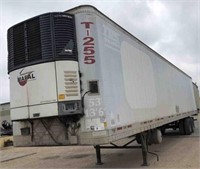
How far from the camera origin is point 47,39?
6488 millimetres

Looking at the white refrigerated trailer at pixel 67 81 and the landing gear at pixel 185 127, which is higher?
the white refrigerated trailer at pixel 67 81

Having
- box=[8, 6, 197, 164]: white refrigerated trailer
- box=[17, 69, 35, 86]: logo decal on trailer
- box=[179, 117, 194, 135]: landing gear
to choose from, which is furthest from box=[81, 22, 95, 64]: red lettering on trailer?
box=[179, 117, 194, 135]: landing gear

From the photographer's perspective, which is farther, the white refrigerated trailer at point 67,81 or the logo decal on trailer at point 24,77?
the logo decal on trailer at point 24,77

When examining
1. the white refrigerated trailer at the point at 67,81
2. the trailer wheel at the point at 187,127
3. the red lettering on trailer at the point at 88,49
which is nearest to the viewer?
the white refrigerated trailer at the point at 67,81

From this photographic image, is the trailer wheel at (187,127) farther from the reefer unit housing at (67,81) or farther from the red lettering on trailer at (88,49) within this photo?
the red lettering on trailer at (88,49)

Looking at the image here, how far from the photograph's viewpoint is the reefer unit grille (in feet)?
21.2

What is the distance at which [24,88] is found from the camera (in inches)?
268

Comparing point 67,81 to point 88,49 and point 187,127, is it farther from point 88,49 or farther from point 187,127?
point 187,127

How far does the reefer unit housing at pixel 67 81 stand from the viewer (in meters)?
6.41

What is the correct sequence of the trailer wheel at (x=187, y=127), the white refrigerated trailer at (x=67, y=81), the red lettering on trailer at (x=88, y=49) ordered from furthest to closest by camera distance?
the trailer wheel at (x=187, y=127), the red lettering on trailer at (x=88, y=49), the white refrigerated trailer at (x=67, y=81)

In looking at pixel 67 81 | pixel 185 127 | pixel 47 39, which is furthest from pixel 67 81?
pixel 185 127

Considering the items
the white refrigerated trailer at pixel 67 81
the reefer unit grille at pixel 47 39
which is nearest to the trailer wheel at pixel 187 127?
the white refrigerated trailer at pixel 67 81

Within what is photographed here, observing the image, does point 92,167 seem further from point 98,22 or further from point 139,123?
point 98,22

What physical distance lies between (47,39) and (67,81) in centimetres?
102
